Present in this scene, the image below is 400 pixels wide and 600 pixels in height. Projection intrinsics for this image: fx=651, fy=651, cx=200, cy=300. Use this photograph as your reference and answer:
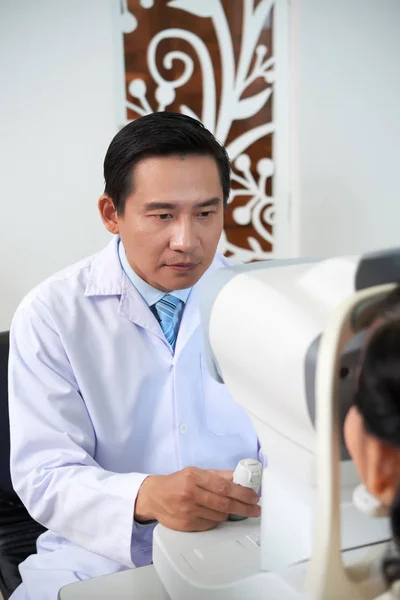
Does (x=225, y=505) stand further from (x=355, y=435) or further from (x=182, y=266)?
(x=182, y=266)

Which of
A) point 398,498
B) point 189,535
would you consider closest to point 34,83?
point 189,535

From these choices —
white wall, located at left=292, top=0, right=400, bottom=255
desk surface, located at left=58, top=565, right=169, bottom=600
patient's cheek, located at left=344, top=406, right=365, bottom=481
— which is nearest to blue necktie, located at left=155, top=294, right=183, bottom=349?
desk surface, located at left=58, top=565, right=169, bottom=600

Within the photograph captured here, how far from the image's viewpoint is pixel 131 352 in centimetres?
131

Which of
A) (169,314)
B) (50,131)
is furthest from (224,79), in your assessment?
(169,314)

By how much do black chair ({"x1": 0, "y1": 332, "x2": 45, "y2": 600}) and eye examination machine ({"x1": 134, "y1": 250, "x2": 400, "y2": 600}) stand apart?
29.1 inches

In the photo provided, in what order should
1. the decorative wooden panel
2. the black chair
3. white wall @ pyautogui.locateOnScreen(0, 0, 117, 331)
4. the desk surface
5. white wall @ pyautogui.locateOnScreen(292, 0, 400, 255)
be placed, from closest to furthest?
the desk surface, the black chair, white wall @ pyautogui.locateOnScreen(0, 0, 117, 331), the decorative wooden panel, white wall @ pyautogui.locateOnScreen(292, 0, 400, 255)

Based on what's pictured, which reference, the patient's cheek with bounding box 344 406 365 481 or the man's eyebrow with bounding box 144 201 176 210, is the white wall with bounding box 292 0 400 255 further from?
the patient's cheek with bounding box 344 406 365 481

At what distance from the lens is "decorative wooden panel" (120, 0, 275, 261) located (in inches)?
116

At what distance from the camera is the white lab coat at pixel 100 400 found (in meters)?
1.17

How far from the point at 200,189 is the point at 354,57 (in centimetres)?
235

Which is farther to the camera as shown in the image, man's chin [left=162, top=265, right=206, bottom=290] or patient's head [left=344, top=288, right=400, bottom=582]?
man's chin [left=162, top=265, right=206, bottom=290]

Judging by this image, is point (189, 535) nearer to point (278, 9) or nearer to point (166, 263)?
point (166, 263)

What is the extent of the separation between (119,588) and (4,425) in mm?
706

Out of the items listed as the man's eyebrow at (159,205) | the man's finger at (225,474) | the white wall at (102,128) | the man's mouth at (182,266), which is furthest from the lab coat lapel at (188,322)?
the white wall at (102,128)
